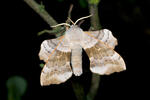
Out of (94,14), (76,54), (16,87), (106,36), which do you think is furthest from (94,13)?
(16,87)

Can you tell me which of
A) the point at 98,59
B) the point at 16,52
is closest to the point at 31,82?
the point at 16,52

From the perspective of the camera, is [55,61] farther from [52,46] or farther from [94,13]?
[94,13]

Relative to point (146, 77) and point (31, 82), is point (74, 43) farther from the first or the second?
point (146, 77)

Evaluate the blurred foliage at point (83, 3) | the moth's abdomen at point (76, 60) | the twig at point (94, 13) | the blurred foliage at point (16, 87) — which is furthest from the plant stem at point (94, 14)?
the blurred foliage at point (16, 87)

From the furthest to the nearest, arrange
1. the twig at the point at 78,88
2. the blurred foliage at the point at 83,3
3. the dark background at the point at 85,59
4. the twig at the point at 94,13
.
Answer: the dark background at the point at 85,59 < the blurred foliage at the point at 83,3 < the twig at the point at 78,88 < the twig at the point at 94,13

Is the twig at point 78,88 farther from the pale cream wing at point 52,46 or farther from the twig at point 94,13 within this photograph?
the twig at point 94,13
